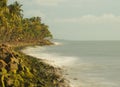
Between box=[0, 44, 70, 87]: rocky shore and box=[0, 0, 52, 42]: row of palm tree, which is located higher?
box=[0, 0, 52, 42]: row of palm tree

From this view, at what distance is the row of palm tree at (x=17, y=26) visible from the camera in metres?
74.4

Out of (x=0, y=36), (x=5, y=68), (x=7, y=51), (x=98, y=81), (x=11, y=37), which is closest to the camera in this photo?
(x=5, y=68)

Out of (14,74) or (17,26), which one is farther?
(17,26)

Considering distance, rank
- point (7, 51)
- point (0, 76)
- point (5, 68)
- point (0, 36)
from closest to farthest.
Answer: point (0, 76) < point (5, 68) < point (7, 51) < point (0, 36)

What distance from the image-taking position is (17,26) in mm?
103938

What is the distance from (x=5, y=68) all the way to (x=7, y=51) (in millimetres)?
2701

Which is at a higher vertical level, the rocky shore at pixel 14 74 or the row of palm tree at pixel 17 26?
the row of palm tree at pixel 17 26

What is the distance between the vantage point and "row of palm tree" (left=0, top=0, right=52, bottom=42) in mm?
74400

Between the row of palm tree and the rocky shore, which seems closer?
the rocky shore

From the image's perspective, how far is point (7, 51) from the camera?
28156 mm

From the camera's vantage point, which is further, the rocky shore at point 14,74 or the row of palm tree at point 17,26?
the row of palm tree at point 17,26

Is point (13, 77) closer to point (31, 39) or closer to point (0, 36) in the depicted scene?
point (0, 36)

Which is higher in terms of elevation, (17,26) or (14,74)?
(17,26)

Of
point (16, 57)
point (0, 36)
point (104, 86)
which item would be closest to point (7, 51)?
point (16, 57)
